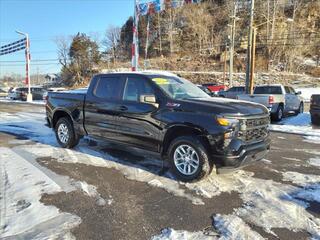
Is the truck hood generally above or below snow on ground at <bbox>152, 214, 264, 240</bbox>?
above

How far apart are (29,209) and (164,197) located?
1.86 meters

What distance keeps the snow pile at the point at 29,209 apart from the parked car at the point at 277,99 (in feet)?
37.2

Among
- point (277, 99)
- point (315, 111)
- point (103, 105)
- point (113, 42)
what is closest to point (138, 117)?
point (103, 105)

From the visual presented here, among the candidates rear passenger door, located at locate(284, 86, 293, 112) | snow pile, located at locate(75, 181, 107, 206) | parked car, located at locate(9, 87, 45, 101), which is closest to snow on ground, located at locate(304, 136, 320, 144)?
rear passenger door, located at locate(284, 86, 293, 112)

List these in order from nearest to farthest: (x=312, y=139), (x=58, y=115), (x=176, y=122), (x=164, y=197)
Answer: (x=164, y=197) < (x=176, y=122) < (x=58, y=115) < (x=312, y=139)

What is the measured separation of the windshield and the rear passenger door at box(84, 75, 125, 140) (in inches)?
34.3

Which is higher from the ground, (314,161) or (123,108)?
(123,108)

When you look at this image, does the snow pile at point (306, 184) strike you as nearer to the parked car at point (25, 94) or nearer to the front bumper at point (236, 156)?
the front bumper at point (236, 156)

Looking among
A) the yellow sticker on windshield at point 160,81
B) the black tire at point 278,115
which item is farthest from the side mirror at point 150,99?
the black tire at point 278,115

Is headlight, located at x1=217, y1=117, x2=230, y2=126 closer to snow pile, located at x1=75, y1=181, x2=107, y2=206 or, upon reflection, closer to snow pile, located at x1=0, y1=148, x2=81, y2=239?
snow pile, located at x1=75, y1=181, x2=107, y2=206

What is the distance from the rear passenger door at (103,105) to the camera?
6.96 meters

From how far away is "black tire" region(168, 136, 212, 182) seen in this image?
5.60 meters

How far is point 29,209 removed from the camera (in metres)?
4.62

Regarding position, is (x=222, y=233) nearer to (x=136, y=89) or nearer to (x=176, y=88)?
(x=176, y=88)
